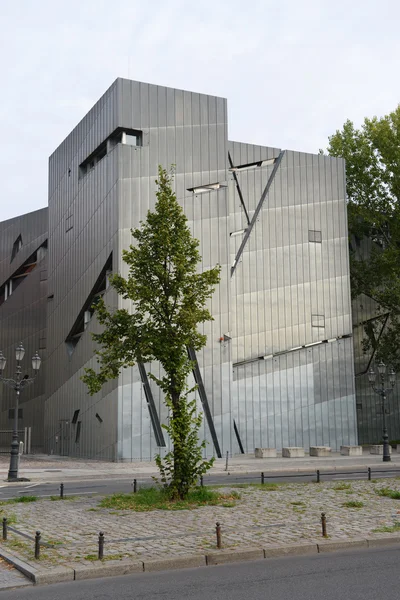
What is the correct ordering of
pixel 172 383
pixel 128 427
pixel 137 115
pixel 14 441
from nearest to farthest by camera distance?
pixel 172 383
pixel 14 441
pixel 128 427
pixel 137 115

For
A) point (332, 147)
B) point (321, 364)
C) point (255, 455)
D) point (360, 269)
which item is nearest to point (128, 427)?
point (255, 455)

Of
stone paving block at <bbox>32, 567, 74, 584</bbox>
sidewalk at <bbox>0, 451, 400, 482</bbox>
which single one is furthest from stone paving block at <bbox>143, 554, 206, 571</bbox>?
sidewalk at <bbox>0, 451, 400, 482</bbox>

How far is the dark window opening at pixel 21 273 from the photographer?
174ft

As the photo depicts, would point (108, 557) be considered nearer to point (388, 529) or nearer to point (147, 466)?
point (388, 529)

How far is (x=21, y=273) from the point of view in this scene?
55.6 meters

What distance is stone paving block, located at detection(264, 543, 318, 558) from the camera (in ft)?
35.4

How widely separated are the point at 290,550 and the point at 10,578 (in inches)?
173

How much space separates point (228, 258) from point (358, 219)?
48.5 feet

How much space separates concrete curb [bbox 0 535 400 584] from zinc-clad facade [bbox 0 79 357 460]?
76.2 ft

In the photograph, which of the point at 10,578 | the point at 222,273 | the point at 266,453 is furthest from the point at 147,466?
the point at 10,578

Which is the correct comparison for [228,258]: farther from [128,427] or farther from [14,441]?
[14,441]

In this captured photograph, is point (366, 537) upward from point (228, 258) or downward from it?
downward

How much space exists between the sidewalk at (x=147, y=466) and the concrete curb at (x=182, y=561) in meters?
16.4

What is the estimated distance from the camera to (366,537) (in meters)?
11.8
